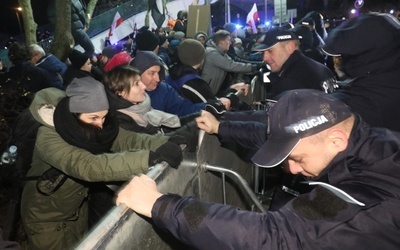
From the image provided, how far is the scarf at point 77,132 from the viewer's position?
7.95 ft

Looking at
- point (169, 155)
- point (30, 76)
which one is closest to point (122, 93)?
point (169, 155)

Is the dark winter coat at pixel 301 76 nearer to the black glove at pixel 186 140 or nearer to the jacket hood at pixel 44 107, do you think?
the black glove at pixel 186 140

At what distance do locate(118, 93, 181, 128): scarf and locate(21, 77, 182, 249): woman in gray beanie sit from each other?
19cm

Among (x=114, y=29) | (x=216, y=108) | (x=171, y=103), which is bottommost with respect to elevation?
(x=114, y=29)

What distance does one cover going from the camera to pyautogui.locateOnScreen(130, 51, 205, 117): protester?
3754 millimetres

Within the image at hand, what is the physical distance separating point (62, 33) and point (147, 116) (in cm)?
698

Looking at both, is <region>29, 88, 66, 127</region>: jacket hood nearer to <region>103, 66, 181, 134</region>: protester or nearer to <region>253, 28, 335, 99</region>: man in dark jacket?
<region>103, 66, 181, 134</region>: protester

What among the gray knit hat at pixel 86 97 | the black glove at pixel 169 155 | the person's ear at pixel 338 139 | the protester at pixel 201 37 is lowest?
the protester at pixel 201 37

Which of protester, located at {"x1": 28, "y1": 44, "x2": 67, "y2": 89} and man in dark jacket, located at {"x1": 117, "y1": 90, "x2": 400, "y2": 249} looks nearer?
man in dark jacket, located at {"x1": 117, "y1": 90, "x2": 400, "y2": 249}

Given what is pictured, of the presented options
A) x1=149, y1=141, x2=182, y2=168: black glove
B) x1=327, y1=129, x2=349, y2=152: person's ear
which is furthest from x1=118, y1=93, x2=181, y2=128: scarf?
x1=327, y1=129, x2=349, y2=152: person's ear

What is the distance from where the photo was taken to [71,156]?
7.80 feet

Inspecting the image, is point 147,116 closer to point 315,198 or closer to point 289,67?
point 289,67

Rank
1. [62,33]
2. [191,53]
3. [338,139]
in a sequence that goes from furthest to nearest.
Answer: [62,33] → [191,53] → [338,139]

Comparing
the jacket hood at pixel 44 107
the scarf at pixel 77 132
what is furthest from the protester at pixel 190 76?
the jacket hood at pixel 44 107
